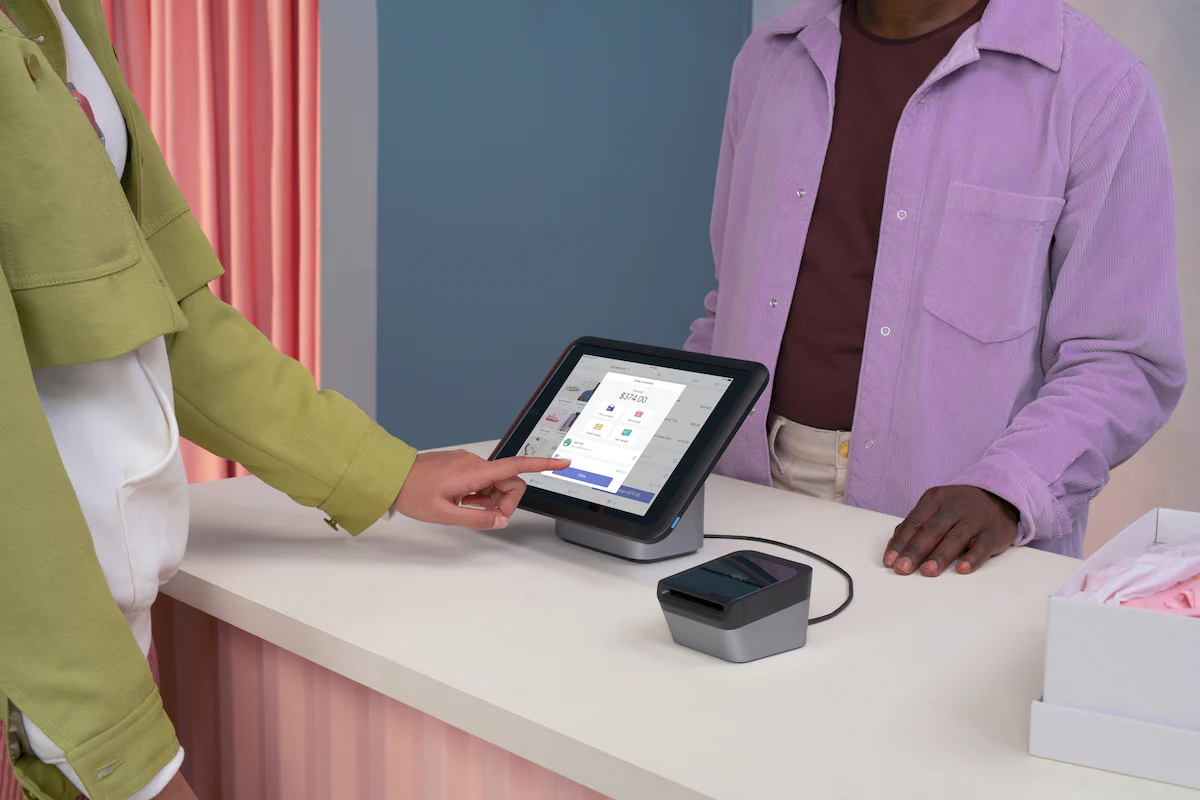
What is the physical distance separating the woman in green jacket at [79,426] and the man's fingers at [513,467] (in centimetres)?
33

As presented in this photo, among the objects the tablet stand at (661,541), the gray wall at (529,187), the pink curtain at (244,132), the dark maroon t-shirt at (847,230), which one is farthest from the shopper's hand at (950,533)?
the gray wall at (529,187)

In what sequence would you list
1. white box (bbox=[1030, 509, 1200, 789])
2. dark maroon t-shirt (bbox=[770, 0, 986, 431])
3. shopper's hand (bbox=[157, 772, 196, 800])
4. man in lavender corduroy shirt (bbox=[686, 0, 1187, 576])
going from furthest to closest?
1. dark maroon t-shirt (bbox=[770, 0, 986, 431])
2. man in lavender corduroy shirt (bbox=[686, 0, 1187, 576])
3. shopper's hand (bbox=[157, 772, 196, 800])
4. white box (bbox=[1030, 509, 1200, 789])

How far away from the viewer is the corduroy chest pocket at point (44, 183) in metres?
0.68

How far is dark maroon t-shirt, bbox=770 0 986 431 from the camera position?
1.49m

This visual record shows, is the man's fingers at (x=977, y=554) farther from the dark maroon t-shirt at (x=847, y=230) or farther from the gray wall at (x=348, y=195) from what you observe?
the gray wall at (x=348, y=195)

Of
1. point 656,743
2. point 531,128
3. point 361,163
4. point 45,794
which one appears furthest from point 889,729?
point 531,128

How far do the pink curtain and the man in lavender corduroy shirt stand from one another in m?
1.25

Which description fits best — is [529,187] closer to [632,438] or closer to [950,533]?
[632,438]

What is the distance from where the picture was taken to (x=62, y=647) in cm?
66

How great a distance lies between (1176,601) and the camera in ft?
2.27

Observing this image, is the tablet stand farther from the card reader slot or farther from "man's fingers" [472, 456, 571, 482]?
the card reader slot

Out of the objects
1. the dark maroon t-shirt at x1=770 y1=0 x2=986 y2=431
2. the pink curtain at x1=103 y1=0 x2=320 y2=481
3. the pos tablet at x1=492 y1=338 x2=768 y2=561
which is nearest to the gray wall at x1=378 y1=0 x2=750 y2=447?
the pink curtain at x1=103 y1=0 x2=320 y2=481

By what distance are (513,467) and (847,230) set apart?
0.71 metres

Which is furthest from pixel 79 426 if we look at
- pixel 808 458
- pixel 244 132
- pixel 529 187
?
pixel 529 187
